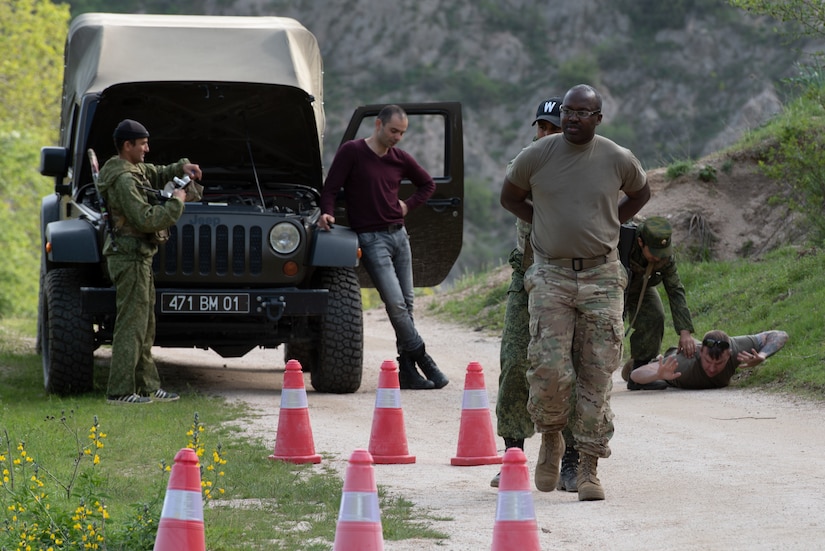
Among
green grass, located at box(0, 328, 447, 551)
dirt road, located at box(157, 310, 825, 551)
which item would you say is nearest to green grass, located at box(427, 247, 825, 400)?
dirt road, located at box(157, 310, 825, 551)

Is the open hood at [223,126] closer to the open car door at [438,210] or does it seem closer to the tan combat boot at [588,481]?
the open car door at [438,210]

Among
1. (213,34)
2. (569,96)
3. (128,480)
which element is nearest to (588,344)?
(569,96)

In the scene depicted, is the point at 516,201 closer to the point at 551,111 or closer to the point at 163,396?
the point at 551,111

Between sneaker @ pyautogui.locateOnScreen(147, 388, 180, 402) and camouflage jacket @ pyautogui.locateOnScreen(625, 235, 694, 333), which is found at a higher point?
camouflage jacket @ pyautogui.locateOnScreen(625, 235, 694, 333)

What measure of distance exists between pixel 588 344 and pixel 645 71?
61596 mm

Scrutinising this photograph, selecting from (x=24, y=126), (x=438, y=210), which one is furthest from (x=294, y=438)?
(x=24, y=126)

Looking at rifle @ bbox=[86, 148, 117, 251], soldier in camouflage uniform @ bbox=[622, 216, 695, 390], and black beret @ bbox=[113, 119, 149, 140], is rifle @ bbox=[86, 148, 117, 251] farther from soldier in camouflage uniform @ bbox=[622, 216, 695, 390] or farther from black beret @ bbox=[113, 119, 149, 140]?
soldier in camouflage uniform @ bbox=[622, 216, 695, 390]

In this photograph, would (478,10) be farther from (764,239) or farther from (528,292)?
(528,292)

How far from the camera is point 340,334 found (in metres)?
10.6

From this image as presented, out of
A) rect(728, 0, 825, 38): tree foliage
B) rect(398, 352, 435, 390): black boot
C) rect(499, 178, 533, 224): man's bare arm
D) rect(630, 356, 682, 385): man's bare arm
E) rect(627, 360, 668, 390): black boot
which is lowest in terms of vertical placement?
rect(398, 352, 435, 390): black boot

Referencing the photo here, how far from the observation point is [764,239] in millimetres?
16812

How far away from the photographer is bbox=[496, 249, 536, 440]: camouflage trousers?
22.2 feet

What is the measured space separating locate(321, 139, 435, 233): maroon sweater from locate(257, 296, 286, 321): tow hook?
3.06ft

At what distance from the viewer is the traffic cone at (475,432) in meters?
7.58
